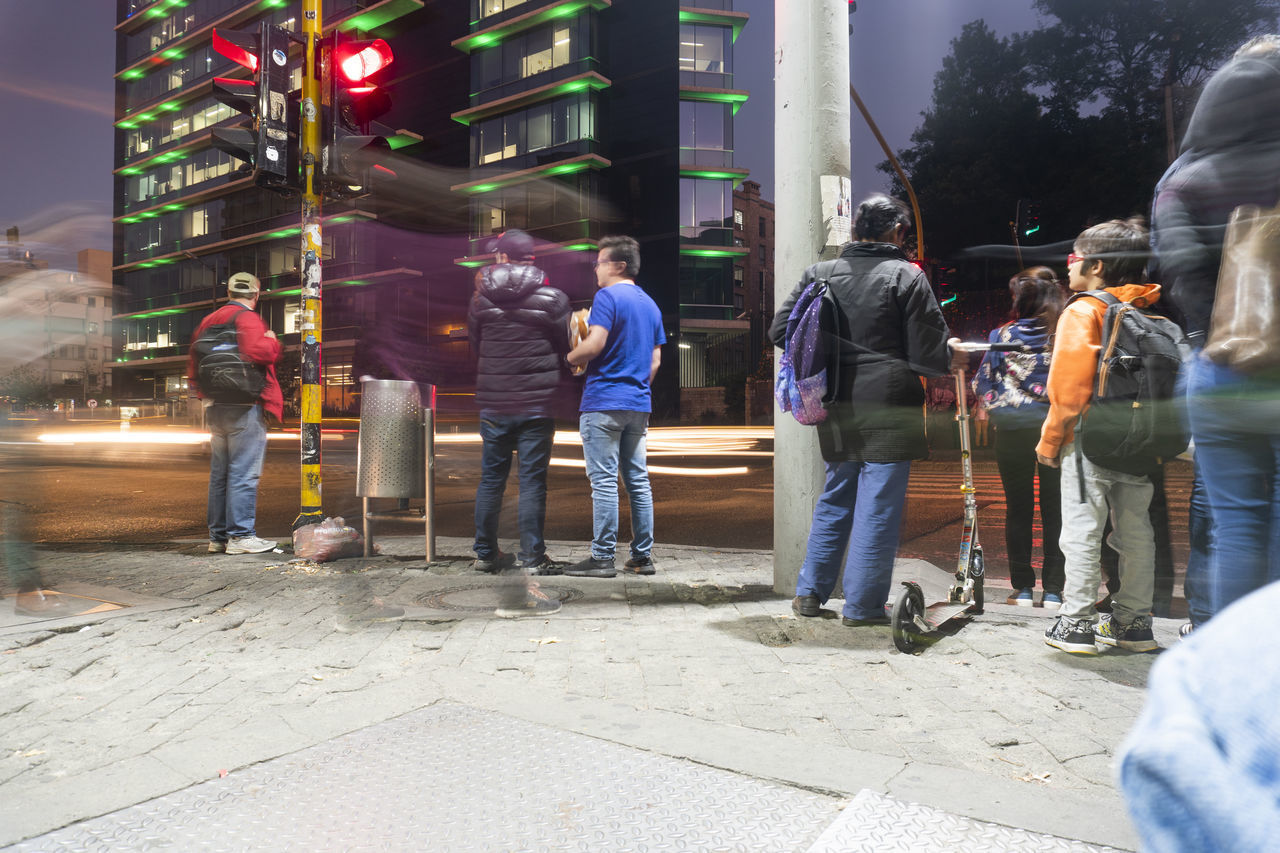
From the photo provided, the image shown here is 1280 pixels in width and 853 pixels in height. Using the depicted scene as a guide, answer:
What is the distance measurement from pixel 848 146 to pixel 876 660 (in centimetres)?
277

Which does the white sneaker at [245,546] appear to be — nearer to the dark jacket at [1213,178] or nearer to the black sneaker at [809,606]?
the black sneaker at [809,606]

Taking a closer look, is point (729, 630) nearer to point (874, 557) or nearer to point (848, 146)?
point (874, 557)

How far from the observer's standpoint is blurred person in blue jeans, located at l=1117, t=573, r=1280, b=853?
522 millimetres

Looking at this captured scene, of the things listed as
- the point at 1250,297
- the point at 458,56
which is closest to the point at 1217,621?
the point at 1250,297

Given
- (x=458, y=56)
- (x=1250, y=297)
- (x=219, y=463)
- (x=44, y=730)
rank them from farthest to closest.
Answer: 1. (x=458, y=56)
2. (x=219, y=463)
3. (x=44, y=730)
4. (x=1250, y=297)

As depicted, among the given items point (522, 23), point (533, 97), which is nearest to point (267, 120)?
point (533, 97)

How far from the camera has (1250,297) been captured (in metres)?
2.17

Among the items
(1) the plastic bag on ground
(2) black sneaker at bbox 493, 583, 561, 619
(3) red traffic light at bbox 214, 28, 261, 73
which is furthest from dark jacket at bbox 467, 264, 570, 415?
(3) red traffic light at bbox 214, 28, 261, 73

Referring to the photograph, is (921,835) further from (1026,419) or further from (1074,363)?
(1026,419)

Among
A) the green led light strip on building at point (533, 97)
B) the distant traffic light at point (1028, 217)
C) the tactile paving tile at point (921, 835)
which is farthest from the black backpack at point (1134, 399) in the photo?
the green led light strip on building at point (533, 97)

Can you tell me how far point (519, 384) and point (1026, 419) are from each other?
303 centimetres

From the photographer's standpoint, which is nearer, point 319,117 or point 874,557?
point 874,557

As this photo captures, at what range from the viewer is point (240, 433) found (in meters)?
6.14

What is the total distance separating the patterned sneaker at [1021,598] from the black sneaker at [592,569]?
2.34 meters
